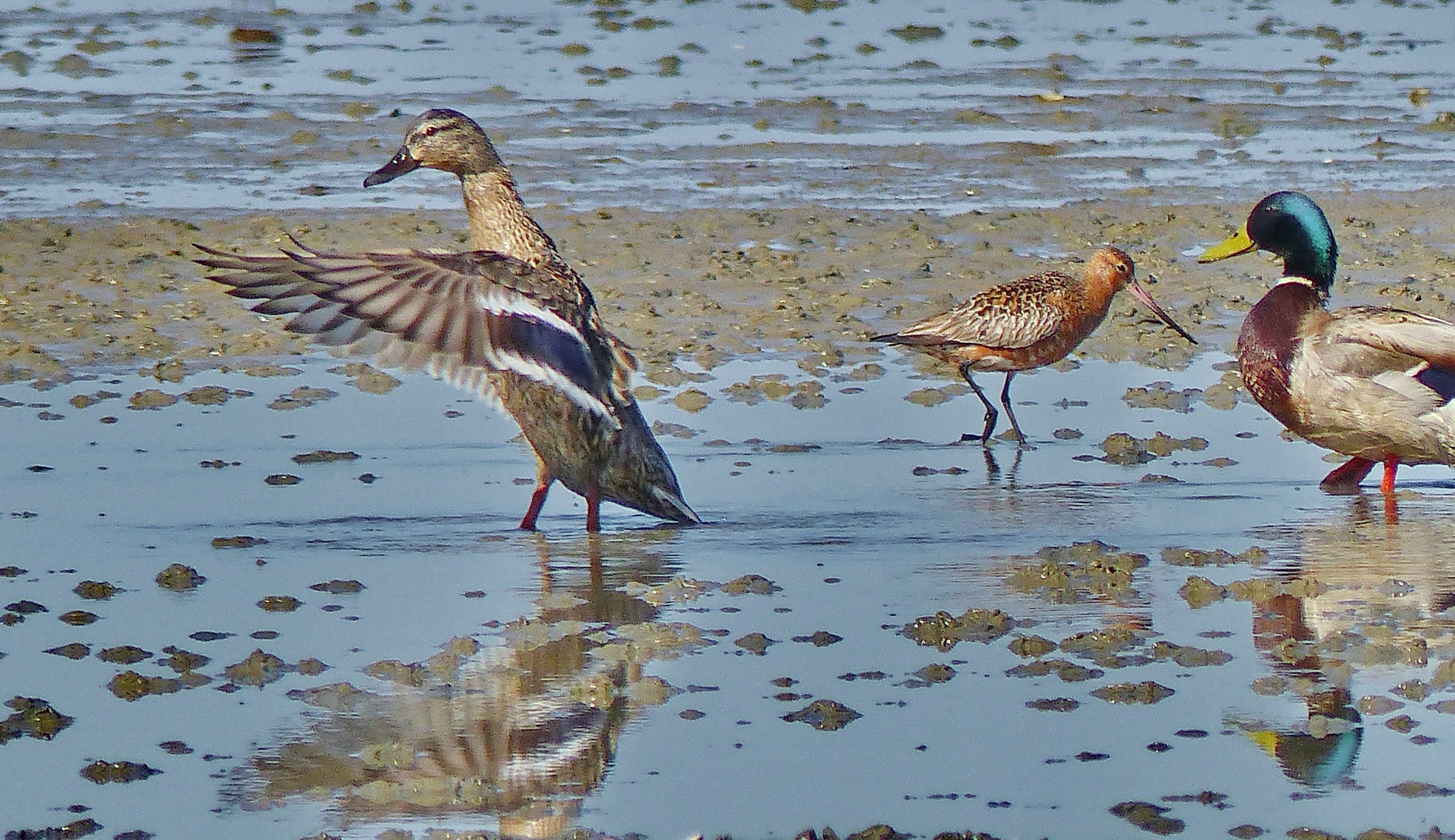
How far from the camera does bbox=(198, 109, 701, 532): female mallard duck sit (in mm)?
→ 6555

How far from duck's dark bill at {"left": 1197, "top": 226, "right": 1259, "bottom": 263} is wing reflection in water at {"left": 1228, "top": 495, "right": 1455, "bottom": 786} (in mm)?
2179

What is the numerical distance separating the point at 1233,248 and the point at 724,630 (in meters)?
4.40

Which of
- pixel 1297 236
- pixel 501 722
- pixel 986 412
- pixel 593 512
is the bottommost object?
pixel 986 412

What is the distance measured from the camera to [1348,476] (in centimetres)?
822

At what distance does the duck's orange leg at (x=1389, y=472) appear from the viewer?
818 centimetres

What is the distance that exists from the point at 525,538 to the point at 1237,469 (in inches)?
112

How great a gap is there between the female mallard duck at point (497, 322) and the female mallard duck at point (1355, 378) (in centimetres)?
249

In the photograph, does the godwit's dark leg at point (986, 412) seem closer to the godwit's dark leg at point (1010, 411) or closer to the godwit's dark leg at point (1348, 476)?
the godwit's dark leg at point (1010, 411)

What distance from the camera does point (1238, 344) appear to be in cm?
870

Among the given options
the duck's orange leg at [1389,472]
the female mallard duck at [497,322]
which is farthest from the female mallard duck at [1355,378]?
the female mallard duck at [497,322]

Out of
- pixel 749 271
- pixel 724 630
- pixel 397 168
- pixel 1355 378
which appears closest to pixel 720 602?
pixel 724 630

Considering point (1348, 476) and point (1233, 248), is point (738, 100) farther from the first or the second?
point (1348, 476)

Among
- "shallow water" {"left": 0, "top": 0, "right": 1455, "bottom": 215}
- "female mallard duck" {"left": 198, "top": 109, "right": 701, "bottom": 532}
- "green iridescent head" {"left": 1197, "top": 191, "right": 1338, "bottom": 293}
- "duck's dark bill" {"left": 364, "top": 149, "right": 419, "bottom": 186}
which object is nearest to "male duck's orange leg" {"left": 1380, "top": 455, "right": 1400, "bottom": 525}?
"green iridescent head" {"left": 1197, "top": 191, "right": 1338, "bottom": 293}

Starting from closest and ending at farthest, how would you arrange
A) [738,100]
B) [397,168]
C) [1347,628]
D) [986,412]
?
[1347,628] < [397,168] < [986,412] < [738,100]
